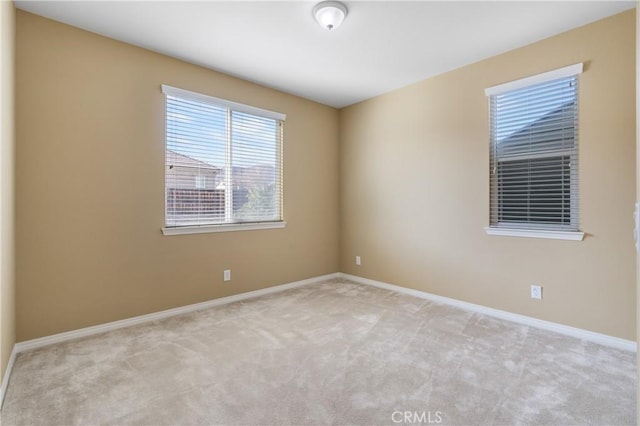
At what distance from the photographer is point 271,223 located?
407 centimetres

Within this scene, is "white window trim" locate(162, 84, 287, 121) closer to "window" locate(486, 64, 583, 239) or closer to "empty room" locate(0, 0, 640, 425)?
"empty room" locate(0, 0, 640, 425)

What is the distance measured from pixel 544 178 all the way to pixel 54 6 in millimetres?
4366

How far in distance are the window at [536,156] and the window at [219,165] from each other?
2.58 m

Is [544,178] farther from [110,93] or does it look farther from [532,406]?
[110,93]

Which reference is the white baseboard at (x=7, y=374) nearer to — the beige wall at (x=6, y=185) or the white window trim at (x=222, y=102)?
the beige wall at (x=6, y=185)

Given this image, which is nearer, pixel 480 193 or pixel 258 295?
pixel 480 193

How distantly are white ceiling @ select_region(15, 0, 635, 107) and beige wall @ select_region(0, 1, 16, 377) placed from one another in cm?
55

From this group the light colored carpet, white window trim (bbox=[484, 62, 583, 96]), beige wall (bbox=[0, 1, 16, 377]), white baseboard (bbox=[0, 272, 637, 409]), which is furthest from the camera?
white window trim (bbox=[484, 62, 583, 96])

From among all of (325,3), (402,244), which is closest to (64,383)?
→ (325,3)

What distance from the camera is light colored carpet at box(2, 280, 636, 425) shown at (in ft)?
5.57

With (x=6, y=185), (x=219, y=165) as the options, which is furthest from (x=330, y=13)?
(x=6, y=185)

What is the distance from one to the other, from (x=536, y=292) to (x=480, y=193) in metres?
1.09

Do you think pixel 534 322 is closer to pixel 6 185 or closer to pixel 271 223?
pixel 271 223

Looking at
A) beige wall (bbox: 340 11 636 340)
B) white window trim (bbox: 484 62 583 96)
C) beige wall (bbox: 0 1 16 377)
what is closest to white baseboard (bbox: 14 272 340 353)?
beige wall (bbox: 0 1 16 377)
